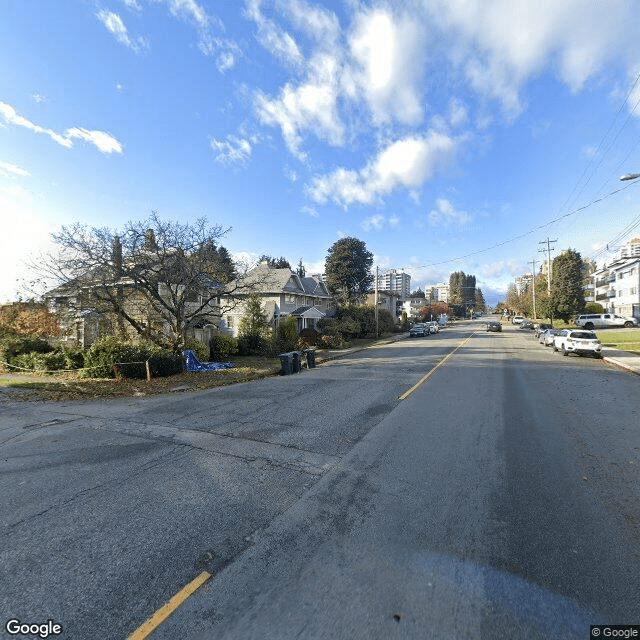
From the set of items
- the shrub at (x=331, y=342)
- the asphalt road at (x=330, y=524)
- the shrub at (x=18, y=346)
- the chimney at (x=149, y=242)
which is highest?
the chimney at (x=149, y=242)

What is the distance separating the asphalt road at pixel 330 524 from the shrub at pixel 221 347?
12.7m

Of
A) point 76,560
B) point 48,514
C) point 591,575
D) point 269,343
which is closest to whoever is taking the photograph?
point 591,575

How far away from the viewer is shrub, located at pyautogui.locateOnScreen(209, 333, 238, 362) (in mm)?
20688

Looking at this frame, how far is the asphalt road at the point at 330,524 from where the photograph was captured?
8.39 feet

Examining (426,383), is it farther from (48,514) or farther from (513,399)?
(48,514)

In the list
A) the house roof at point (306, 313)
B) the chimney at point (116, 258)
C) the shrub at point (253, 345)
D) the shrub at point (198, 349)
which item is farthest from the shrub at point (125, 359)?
the house roof at point (306, 313)

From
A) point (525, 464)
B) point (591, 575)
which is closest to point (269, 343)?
point (525, 464)

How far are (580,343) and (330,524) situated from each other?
834 inches

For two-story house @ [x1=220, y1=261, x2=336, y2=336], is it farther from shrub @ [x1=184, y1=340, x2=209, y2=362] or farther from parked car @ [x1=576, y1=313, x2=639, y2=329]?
→ parked car @ [x1=576, y1=313, x2=639, y2=329]

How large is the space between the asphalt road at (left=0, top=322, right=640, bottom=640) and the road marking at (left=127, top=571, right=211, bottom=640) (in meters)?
0.05

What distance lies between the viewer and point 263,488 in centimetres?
456

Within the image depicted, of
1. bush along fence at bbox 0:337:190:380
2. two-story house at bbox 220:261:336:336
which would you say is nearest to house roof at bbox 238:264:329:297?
two-story house at bbox 220:261:336:336

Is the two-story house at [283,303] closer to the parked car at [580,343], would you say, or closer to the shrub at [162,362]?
the shrub at [162,362]

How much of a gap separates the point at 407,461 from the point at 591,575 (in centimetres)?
262
